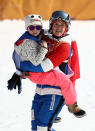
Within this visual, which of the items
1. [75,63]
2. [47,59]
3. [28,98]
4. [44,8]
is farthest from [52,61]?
[44,8]

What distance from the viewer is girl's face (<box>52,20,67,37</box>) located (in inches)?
114

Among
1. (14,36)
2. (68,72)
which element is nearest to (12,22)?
(14,36)

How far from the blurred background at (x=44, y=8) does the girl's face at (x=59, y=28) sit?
30.7 feet

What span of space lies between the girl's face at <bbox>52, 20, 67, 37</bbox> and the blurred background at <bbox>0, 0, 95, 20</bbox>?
9371mm

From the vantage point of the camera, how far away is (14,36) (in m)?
10.8

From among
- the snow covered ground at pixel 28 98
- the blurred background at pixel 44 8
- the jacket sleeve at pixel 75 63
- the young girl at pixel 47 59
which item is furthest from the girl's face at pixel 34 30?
the blurred background at pixel 44 8

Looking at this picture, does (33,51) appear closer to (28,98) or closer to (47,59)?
(47,59)

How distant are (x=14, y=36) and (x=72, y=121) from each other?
6494 millimetres

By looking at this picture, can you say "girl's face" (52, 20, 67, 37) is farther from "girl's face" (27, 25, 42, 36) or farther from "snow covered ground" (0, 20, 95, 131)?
"snow covered ground" (0, 20, 95, 131)

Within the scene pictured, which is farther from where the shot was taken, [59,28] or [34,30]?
[59,28]

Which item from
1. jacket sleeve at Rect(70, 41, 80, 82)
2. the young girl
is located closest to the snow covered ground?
jacket sleeve at Rect(70, 41, 80, 82)

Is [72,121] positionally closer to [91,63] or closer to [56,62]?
[56,62]

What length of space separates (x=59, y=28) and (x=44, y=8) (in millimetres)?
9910

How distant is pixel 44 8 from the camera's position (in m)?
12.6
